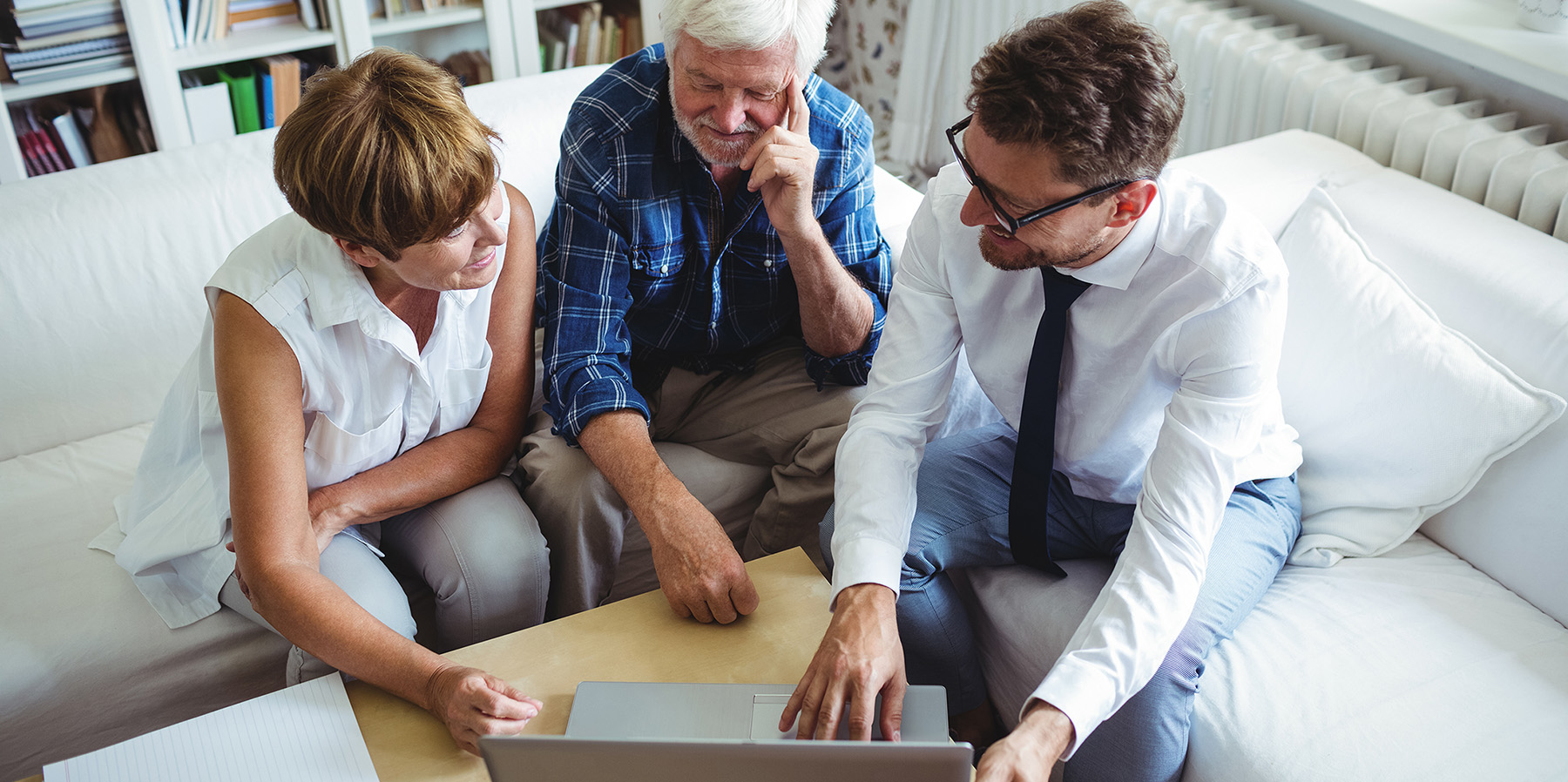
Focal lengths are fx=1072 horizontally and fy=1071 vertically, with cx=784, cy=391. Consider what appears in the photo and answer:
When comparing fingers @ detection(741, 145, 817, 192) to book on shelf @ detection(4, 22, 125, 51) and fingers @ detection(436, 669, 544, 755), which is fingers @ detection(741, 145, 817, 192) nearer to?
fingers @ detection(436, 669, 544, 755)

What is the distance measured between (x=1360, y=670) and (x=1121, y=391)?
0.42 meters

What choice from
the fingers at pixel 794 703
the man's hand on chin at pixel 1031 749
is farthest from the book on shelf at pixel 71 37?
the man's hand on chin at pixel 1031 749

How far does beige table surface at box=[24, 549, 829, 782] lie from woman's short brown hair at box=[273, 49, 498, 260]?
1.48ft

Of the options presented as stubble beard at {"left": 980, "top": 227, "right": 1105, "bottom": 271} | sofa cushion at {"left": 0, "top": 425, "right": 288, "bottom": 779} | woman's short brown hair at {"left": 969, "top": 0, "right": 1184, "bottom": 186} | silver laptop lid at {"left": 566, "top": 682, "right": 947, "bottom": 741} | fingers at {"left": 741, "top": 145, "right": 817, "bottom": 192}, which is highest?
woman's short brown hair at {"left": 969, "top": 0, "right": 1184, "bottom": 186}

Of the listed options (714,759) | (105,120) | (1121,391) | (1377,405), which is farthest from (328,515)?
(105,120)

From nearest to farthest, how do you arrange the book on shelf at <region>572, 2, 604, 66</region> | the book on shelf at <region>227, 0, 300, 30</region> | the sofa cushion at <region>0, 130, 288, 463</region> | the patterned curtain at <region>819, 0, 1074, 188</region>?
the sofa cushion at <region>0, 130, 288, 463</region>
the book on shelf at <region>227, 0, 300, 30</region>
the patterned curtain at <region>819, 0, 1074, 188</region>
the book on shelf at <region>572, 2, 604, 66</region>

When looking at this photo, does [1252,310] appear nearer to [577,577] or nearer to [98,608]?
[577,577]

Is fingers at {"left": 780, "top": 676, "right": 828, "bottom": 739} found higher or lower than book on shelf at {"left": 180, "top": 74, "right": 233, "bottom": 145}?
lower

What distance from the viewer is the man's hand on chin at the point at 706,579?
1.14 metres

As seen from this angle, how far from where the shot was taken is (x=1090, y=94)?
40.6 inches

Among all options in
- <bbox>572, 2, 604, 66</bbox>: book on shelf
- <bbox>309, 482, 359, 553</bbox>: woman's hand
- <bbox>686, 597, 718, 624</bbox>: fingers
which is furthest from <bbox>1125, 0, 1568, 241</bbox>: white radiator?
Result: <bbox>309, 482, 359, 553</bbox>: woman's hand

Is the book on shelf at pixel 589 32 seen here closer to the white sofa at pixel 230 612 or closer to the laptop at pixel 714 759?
the white sofa at pixel 230 612

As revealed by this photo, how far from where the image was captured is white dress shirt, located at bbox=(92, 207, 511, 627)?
1225mm

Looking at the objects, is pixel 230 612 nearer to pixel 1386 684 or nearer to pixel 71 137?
pixel 1386 684
